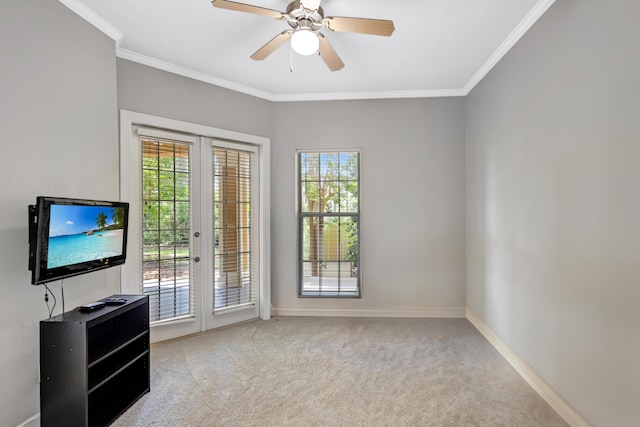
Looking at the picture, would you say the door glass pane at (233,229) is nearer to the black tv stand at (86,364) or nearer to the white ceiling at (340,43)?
the white ceiling at (340,43)

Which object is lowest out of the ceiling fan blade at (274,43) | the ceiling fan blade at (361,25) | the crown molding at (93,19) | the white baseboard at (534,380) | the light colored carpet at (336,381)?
the light colored carpet at (336,381)

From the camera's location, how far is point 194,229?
11.2 ft

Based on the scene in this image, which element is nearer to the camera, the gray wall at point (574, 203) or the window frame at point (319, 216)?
the gray wall at point (574, 203)

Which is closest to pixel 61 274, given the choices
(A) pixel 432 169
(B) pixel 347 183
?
(B) pixel 347 183

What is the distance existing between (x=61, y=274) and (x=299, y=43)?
201 centimetres

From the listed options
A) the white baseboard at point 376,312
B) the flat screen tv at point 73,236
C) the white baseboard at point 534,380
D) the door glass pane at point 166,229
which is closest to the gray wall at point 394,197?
the white baseboard at point 376,312

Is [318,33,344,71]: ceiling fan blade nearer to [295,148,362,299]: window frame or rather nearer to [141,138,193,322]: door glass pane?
[295,148,362,299]: window frame

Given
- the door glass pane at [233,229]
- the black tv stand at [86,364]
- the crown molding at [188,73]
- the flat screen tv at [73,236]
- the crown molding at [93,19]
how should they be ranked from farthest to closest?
the door glass pane at [233,229], the crown molding at [188,73], the crown molding at [93,19], the black tv stand at [86,364], the flat screen tv at [73,236]

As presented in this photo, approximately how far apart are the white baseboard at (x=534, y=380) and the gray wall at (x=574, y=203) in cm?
5

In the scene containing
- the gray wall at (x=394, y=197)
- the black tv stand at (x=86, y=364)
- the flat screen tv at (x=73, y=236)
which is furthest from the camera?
the gray wall at (x=394, y=197)

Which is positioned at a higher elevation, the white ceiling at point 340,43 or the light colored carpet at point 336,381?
the white ceiling at point 340,43

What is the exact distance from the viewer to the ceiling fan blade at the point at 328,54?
2301mm

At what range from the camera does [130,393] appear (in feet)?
7.50

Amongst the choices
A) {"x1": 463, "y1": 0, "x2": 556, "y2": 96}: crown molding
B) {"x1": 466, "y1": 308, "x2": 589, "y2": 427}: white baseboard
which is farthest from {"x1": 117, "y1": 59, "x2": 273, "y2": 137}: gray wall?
{"x1": 466, "y1": 308, "x2": 589, "y2": 427}: white baseboard
